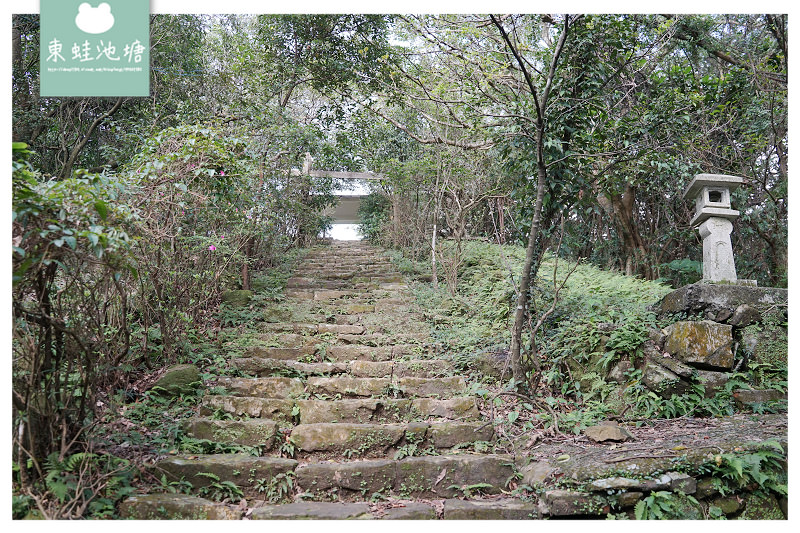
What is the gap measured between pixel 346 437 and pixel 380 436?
0.24 meters

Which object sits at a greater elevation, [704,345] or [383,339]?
[704,345]

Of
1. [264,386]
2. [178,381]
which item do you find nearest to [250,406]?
[264,386]

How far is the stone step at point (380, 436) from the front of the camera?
3385 millimetres

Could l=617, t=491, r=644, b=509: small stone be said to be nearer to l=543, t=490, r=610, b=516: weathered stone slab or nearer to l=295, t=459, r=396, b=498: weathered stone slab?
l=543, t=490, r=610, b=516: weathered stone slab

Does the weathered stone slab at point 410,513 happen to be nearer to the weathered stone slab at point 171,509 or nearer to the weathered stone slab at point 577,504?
the weathered stone slab at point 577,504

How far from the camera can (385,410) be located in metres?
3.83

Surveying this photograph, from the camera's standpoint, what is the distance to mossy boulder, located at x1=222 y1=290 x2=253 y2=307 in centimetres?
A: 579

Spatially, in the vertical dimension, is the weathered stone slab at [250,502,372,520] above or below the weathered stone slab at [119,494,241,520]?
below

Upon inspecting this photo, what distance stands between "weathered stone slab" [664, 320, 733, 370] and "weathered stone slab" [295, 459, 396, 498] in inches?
98.8

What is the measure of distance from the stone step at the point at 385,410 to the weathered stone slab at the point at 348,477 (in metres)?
0.59

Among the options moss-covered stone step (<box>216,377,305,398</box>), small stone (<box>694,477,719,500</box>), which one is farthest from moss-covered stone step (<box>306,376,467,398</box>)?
small stone (<box>694,477,719,500</box>)

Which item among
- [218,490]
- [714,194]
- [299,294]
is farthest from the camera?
[299,294]

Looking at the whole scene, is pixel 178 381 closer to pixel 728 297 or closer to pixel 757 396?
pixel 757 396

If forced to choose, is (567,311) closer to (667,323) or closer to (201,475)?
(667,323)
